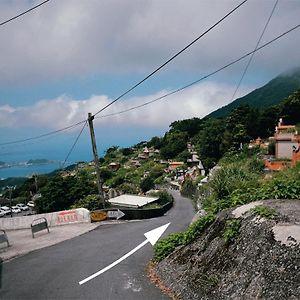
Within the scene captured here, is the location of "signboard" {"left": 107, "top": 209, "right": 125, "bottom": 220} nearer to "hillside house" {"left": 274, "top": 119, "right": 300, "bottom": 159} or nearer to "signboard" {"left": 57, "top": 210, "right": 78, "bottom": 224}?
"signboard" {"left": 57, "top": 210, "right": 78, "bottom": 224}

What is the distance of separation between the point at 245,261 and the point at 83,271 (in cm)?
568

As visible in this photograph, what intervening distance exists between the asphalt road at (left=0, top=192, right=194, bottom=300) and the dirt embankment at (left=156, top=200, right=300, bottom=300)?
94 cm

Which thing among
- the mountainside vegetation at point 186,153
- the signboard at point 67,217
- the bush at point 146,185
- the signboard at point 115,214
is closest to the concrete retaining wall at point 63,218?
the signboard at point 67,217

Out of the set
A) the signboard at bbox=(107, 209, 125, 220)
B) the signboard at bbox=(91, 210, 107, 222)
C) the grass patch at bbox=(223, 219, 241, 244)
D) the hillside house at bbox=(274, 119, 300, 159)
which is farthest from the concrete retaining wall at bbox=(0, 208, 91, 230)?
the hillside house at bbox=(274, 119, 300, 159)

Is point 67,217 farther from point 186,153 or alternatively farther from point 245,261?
point 186,153

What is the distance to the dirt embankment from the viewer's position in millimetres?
7027

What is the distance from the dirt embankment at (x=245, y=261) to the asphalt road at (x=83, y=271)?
3.09ft

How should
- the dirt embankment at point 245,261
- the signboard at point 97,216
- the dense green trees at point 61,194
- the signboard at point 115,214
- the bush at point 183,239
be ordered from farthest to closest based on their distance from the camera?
the dense green trees at point 61,194, the signboard at point 115,214, the signboard at point 97,216, the bush at point 183,239, the dirt embankment at point 245,261

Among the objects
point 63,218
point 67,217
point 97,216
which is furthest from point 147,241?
point 63,218

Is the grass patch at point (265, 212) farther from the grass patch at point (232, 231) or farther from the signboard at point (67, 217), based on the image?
the signboard at point (67, 217)

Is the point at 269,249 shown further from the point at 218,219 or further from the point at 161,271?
the point at 161,271

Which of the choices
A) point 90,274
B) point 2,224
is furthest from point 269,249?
point 2,224

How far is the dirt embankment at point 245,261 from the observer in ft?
23.1

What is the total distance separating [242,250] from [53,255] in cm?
840
